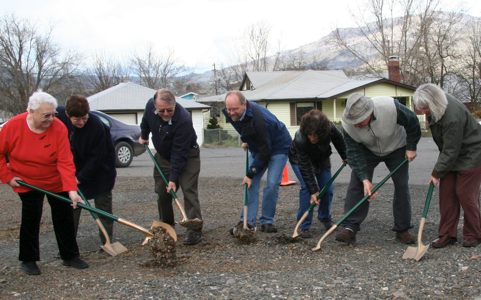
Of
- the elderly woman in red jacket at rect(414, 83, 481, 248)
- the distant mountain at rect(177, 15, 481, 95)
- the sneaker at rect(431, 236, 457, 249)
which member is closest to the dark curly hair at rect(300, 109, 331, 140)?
the elderly woman in red jacket at rect(414, 83, 481, 248)

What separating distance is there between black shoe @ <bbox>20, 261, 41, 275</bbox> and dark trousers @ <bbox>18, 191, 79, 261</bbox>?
0.13 feet

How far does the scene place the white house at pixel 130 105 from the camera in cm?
3108

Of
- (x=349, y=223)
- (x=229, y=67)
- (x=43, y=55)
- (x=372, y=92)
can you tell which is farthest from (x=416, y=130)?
(x=229, y=67)

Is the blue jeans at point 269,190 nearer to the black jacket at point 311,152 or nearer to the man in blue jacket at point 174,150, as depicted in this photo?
the black jacket at point 311,152

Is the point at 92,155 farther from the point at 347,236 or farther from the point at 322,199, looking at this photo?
the point at 347,236

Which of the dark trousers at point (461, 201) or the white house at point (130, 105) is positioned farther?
the white house at point (130, 105)

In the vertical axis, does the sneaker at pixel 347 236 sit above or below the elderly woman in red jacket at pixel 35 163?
below

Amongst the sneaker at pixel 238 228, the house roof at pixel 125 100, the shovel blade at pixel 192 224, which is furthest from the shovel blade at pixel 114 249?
the house roof at pixel 125 100

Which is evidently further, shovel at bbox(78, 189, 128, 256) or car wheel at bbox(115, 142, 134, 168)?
car wheel at bbox(115, 142, 134, 168)

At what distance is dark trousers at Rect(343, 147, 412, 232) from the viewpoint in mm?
5570

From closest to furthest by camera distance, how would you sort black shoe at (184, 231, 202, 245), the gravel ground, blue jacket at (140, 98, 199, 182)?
the gravel ground < blue jacket at (140, 98, 199, 182) < black shoe at (184, 231, 202, 245)

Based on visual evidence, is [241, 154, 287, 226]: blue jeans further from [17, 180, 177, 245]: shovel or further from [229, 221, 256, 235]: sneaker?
[17, 180, 177, 245]: shovel

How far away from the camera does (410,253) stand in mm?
4941

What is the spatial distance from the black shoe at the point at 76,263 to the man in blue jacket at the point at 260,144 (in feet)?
5.62
